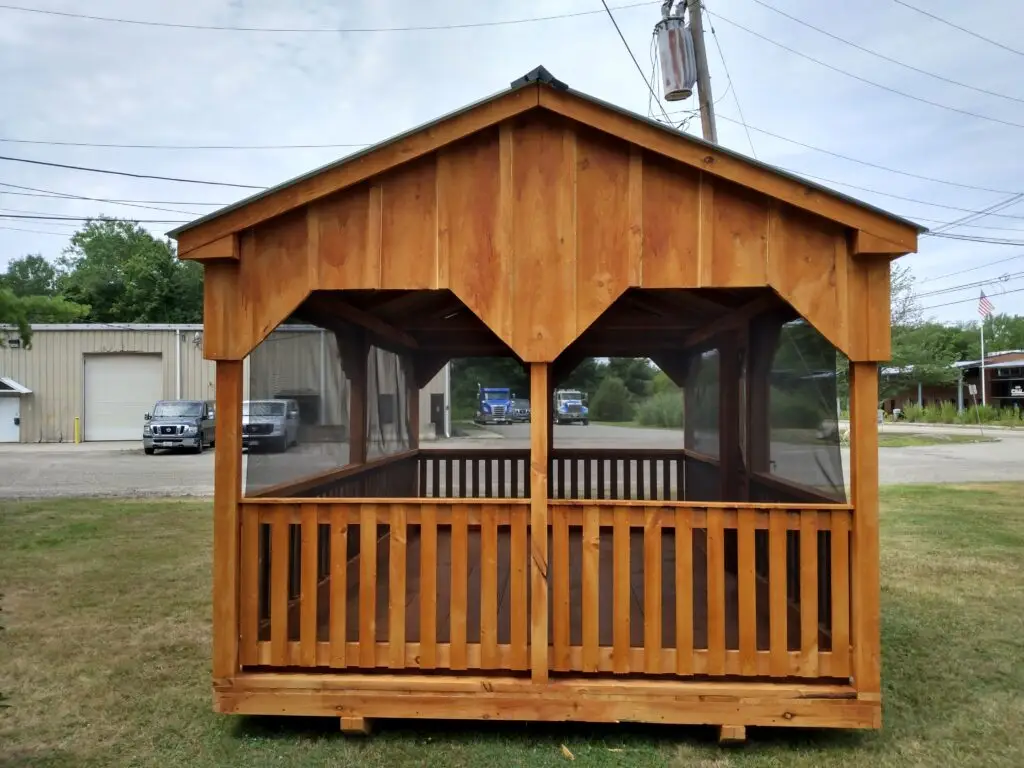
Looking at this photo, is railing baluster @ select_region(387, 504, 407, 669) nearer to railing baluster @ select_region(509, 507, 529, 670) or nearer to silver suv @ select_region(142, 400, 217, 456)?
railing baluster @ select_region(509, 507, 529, 670)

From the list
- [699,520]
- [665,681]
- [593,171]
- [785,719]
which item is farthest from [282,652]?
[593,171]

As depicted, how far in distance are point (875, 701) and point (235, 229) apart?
360cm

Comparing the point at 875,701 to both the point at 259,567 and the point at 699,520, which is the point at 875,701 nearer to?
the point at 699,520

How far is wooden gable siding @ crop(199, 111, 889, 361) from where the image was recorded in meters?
3.44

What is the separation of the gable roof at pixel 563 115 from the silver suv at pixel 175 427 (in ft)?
57.0

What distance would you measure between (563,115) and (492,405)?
4.65 m

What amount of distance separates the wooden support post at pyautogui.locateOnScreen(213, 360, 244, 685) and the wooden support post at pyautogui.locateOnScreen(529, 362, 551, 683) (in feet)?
4.57

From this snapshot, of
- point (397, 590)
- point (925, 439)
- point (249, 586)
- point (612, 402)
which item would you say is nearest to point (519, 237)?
point (397, 590)

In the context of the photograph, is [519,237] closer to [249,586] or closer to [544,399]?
[544,399]

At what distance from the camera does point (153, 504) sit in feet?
34.3

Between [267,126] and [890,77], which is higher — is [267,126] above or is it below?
above

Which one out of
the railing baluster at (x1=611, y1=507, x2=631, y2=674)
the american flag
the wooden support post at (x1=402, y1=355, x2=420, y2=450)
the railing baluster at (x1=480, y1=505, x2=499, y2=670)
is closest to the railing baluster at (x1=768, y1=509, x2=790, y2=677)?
the railing baluster at (x1=611, y1=507, x2=631, y2=674)

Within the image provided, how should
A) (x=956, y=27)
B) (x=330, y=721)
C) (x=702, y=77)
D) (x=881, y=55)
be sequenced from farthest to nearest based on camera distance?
(x=881, y=55) < (x=956, y=27) < (x=702, y=77) < (x=330, y=721)

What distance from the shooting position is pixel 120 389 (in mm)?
23906
